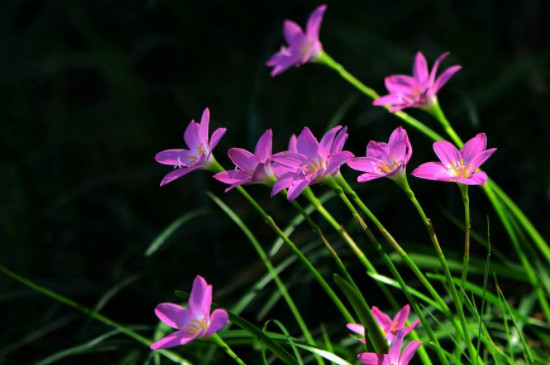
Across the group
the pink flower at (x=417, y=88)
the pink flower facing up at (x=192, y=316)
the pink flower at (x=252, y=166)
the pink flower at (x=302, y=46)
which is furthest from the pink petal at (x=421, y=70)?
the pink flower facing up at (x=192, y=316)

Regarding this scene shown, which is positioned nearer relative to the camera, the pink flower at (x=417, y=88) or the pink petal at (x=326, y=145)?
the pink petal at (x=326, y=145)

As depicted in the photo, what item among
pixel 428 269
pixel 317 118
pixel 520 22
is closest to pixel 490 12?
pixel 520 22

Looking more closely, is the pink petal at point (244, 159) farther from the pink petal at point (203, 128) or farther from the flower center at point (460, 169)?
the flower center at point (460, 169)

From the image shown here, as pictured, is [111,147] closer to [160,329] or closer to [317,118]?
[317,118]

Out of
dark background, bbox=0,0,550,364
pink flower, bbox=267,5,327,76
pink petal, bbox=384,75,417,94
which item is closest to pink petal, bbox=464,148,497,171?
pink petal, bbox=384,75,417,94

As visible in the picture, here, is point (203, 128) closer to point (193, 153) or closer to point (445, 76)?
point (193, 153)

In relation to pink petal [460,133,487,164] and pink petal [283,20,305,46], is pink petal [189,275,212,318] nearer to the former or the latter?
pink petal [460,133,487,164]
